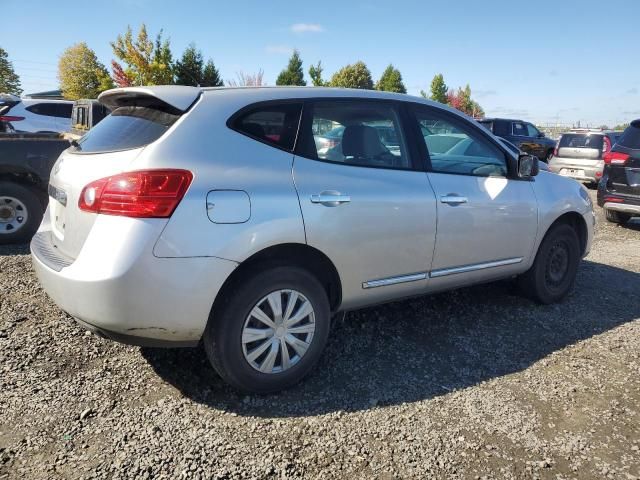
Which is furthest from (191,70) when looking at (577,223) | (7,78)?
(7,78)

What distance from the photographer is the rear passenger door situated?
287cm

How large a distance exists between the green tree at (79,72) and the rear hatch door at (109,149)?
44.2m

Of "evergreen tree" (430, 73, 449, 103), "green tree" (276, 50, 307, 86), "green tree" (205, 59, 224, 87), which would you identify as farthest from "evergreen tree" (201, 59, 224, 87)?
"evergreen tree" (430, 73, 449, 103)

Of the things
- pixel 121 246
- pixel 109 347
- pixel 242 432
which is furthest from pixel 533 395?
pixel 109 347

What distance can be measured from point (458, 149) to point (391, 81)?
144ft

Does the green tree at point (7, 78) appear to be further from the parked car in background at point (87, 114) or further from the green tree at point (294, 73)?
the parked car in background at point (87, 114)

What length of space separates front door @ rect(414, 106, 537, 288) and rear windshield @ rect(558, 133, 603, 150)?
9858 millimetres

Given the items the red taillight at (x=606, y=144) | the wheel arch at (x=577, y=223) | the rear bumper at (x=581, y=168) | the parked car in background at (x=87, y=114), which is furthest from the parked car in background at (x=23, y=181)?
the red taillight at (x=606, y=144)

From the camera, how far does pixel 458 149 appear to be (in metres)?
3.91

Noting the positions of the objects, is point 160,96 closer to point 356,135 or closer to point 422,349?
point 356,135

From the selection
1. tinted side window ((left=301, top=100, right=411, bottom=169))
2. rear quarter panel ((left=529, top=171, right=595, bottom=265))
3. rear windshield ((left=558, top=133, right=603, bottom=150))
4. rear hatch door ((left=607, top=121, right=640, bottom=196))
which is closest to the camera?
tinted side window ((left=301, top=100, right=411, bottom=169))

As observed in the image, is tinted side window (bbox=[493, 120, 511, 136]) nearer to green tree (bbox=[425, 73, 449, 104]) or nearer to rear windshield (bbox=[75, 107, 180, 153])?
rear windshield (bbox=[75, 107, 180, 153])

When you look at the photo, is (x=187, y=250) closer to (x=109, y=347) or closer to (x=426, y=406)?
(x=109, y=347)

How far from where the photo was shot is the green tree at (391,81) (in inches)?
1778
